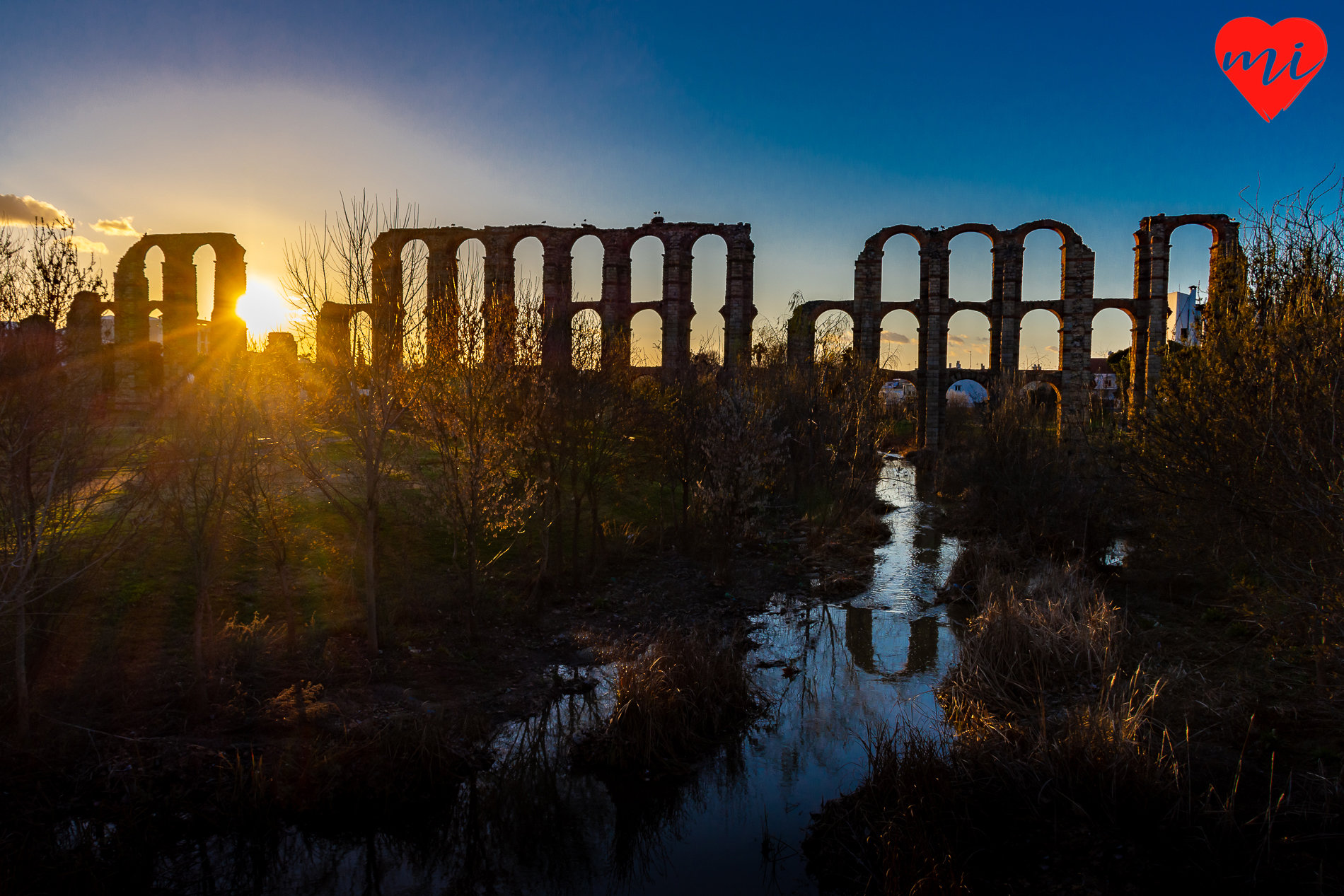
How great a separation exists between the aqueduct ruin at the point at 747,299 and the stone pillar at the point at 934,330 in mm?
42

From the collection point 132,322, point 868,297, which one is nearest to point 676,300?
point 868,297

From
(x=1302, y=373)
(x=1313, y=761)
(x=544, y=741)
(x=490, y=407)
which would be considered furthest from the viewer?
(x=490, y=407)

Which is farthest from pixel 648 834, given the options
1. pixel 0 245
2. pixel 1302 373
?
pixel 0 245

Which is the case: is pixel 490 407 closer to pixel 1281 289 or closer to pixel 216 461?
pixel 216 461

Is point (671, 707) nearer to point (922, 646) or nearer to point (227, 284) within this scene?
point (922, 646)

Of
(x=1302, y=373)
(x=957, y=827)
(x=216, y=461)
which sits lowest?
(x=957, y=827)

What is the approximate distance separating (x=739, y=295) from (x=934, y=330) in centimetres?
826

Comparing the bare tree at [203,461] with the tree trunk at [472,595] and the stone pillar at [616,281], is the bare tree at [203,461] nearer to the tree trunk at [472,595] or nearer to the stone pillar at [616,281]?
the tree trunk at [472,595]

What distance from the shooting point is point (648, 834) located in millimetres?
6266

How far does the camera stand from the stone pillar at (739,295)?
32.2 metres

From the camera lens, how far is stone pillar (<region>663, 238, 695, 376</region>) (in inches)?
1261

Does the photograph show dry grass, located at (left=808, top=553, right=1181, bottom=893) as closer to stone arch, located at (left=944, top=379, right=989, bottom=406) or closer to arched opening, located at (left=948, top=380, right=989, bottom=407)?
arched opening, located at (left=948, top=380, right=989, bottom=407)

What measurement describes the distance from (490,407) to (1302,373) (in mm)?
7856

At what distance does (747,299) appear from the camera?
106ft
